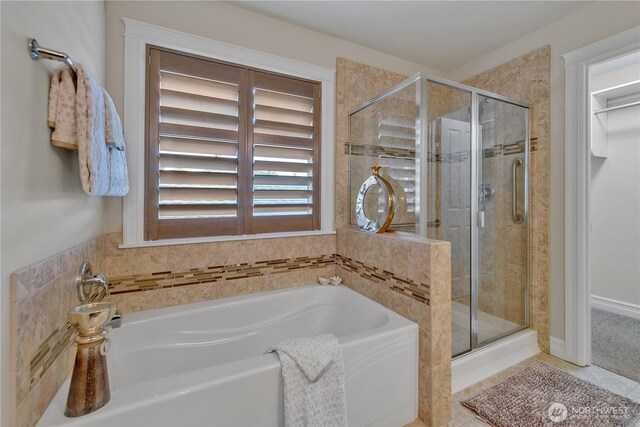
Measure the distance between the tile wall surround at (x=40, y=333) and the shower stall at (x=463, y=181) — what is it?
1773 millimetres

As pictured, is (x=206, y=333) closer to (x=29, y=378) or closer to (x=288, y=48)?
(x=29, y=378)

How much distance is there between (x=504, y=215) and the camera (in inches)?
91.6

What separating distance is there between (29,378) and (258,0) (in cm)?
230

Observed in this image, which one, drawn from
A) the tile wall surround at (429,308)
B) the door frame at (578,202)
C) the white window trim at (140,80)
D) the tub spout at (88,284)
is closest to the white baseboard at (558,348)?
the door frame at (578,202)

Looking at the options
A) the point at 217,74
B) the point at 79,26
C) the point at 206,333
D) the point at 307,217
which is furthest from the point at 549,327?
the point at 79,26

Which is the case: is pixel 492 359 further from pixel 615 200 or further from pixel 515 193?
pixel 615 200

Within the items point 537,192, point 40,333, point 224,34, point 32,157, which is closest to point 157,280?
point 40,333

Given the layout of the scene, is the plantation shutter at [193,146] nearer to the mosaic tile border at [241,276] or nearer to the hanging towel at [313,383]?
the mosaic tile border at [241,276]

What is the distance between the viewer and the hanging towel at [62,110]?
99 cm

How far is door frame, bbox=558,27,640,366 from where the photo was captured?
195 centimetres

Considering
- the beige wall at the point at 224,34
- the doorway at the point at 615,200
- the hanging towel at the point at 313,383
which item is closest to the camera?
the hanging towel at the point at 313,383

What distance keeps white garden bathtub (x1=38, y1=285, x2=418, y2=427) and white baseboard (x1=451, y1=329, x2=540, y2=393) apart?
467mm

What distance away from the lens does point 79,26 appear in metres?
1.24

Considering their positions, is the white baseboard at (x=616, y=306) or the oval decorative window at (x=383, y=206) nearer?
the oval decorative window at (x=383, y=206)
